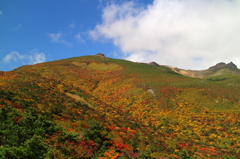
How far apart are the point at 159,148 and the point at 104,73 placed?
182ft

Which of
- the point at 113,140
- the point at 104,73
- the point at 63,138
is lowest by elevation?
the point at 113,140

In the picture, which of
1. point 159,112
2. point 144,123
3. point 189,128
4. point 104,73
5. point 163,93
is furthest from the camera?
point 104,73

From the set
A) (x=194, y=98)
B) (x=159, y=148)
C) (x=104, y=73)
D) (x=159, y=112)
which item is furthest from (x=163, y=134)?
(x=104, y=73)

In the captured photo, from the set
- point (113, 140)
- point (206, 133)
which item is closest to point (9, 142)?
point (113, 140)

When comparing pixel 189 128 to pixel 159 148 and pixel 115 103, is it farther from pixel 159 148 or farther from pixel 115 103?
pixel 115 103

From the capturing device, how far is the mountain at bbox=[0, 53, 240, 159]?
10.1 metres

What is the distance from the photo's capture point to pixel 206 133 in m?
22.2

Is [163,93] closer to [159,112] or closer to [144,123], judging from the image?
[159,112]

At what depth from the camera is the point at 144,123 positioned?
88.3 feet

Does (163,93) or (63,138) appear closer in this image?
(63,138)

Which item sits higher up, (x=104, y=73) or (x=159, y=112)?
(x=104, y=73)

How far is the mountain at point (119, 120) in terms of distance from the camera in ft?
33.2

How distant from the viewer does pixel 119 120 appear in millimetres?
25516

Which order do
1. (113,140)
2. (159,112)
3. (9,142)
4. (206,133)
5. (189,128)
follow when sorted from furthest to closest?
1. (159,112)
2. (189,128)
3. (206,133)
4. (113,140)
5. (9,142)
